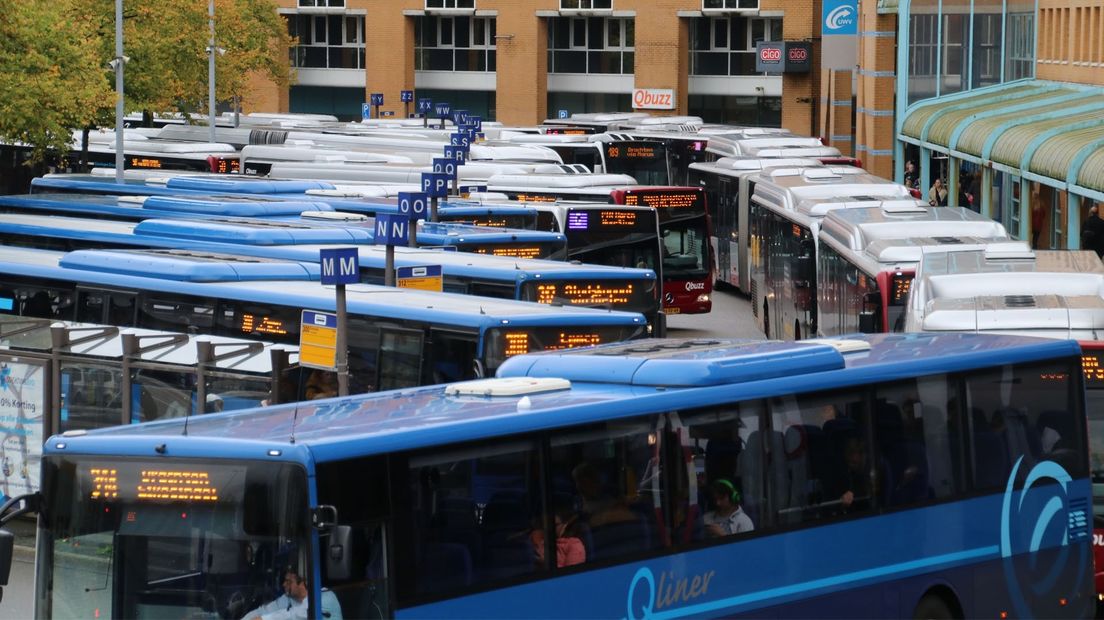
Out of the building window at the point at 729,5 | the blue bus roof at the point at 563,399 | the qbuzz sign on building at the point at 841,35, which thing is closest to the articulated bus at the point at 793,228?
the blue bus roof at the point at 563,399

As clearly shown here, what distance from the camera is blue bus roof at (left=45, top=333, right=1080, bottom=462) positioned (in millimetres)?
8961

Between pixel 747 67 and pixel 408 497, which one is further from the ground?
pixel 747 67

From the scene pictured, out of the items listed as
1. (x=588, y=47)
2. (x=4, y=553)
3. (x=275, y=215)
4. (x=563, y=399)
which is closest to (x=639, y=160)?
(x=275, y=215)

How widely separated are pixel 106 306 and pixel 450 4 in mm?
69436

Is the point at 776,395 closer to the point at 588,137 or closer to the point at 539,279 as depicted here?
the point at 539,279

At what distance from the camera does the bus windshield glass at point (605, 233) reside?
2892 centimetres

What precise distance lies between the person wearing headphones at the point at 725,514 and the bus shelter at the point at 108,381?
18.8 feet

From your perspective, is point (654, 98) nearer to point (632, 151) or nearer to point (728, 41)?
point (728, 41)

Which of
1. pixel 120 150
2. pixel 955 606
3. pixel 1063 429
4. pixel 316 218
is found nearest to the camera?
pixel 955 606

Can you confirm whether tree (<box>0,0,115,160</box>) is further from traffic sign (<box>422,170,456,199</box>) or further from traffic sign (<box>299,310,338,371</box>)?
traffic sign (<box>299,310,338,371</box>)

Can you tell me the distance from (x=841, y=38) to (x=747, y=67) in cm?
2578

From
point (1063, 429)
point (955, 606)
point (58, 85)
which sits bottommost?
point (955, 606)

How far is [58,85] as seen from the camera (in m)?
34.8

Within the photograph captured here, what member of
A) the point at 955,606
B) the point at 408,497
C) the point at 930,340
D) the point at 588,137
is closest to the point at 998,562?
the point at 955,606
